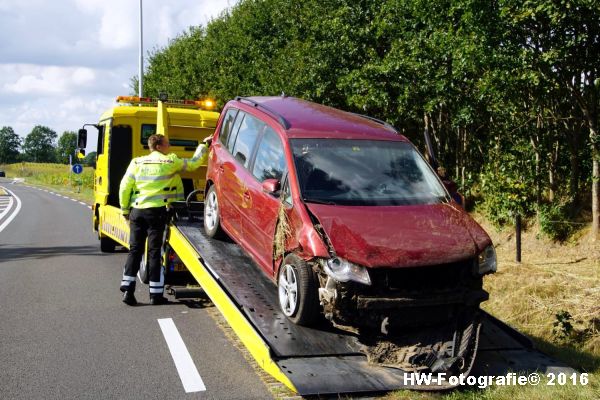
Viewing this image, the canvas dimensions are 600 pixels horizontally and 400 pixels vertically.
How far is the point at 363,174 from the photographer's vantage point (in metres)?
5.72

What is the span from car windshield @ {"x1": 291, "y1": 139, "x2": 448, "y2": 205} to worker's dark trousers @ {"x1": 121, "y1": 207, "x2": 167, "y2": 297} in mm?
2691

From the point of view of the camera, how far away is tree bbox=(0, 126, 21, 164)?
559ft

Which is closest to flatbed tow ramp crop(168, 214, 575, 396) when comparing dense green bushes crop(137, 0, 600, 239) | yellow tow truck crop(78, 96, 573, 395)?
yellow tow truck crop(78, 96, 573, 395)

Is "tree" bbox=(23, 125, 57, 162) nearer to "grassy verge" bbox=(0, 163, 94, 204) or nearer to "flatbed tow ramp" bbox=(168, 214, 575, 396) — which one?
"grassy verge" bbox=(0, 163, 94, 204)

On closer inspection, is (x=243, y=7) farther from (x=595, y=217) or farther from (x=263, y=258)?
(x=263, y=258)

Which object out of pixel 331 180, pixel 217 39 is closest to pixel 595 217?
pixel 331 180

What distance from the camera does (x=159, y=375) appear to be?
5.26 meters

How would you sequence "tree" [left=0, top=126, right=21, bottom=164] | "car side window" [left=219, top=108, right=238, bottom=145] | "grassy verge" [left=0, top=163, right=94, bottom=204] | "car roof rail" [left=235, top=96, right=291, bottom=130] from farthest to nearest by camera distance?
1. "tree" [left=0, top=126, right=21, bottom=164]
2. "grassy verge" [left=0, top=163, right=94, bottom=204]
3. "car side window" [left=219, top=108, right=238, bottom=145]
4. "car roof rail" [left=235, top=96, right=291, bottom=130]

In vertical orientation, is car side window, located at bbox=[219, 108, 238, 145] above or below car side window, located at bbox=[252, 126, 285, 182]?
above

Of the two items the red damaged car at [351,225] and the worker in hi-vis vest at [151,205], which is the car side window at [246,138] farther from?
the worker in hi-vis vest at [151,205]

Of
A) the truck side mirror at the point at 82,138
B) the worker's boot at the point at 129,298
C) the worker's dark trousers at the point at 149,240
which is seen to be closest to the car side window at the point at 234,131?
the worker's dark trousers at the point at 149,240

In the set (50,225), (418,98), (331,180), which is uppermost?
(418,98)

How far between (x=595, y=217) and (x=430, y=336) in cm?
707

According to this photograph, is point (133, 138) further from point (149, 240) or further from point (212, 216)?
point (212, 216)
